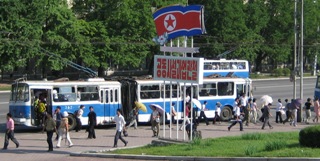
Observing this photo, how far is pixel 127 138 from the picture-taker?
97.0 feet

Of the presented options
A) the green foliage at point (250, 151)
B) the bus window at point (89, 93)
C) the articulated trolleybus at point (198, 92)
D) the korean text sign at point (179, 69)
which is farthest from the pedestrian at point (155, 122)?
the green foliage at point (250, 151)

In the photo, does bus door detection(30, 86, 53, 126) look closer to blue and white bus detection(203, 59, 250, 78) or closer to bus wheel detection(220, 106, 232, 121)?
bus wheel detection(220, 106, 232, 121)

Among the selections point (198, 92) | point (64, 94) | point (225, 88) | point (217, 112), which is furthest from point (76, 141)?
point (225, 88)

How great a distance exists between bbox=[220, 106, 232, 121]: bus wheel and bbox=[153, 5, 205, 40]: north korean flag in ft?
45.6

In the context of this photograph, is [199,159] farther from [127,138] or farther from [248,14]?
[248,14]

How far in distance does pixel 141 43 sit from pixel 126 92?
28.4 metres

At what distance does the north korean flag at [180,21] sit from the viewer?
957 inches

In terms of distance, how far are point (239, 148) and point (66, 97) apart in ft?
45.2

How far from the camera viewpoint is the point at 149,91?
3588 cm

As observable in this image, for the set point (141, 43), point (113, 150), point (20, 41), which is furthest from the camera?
point (141, 43)

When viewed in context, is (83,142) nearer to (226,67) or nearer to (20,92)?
(20,92)

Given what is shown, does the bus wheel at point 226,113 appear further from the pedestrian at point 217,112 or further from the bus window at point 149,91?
the bus window at point 149,91

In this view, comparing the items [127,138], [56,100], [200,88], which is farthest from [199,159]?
[200,88]

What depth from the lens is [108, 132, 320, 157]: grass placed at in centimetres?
2023
